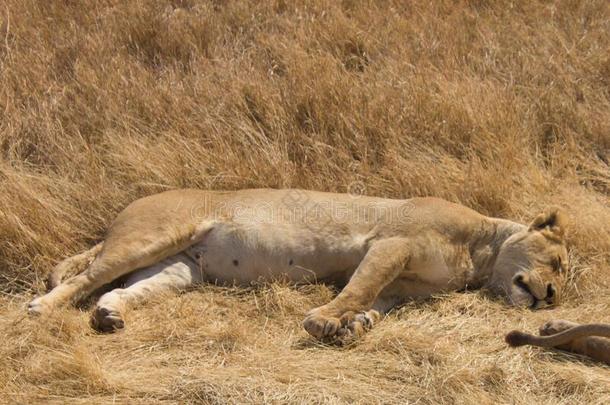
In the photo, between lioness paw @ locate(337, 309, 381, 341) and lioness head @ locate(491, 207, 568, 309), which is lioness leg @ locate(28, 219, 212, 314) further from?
lioness head @ locate(491, 207, 568, 309)

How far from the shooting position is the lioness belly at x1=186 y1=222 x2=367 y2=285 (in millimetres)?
5910

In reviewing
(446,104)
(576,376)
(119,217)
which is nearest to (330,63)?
(446,104)

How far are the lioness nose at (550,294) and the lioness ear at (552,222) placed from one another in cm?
43

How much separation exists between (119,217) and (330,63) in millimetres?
2934

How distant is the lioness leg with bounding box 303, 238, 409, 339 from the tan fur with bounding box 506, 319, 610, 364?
90 cm

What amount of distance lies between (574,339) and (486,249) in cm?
122

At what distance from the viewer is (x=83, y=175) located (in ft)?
22.5

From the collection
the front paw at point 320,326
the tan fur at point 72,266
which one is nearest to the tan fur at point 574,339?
the front paw at point 320,326

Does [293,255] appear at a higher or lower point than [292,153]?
lower

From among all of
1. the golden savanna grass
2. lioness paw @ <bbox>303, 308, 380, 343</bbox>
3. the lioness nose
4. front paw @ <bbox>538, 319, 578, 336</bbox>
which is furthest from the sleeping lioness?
front paw @ <bbox>538, 319, 578, 336</bbox>

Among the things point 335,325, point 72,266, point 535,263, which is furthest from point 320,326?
point 72,266

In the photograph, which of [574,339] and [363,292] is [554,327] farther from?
[363,292]

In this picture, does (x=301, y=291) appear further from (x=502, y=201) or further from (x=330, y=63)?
(x=330, y=63)

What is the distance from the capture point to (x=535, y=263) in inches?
229
